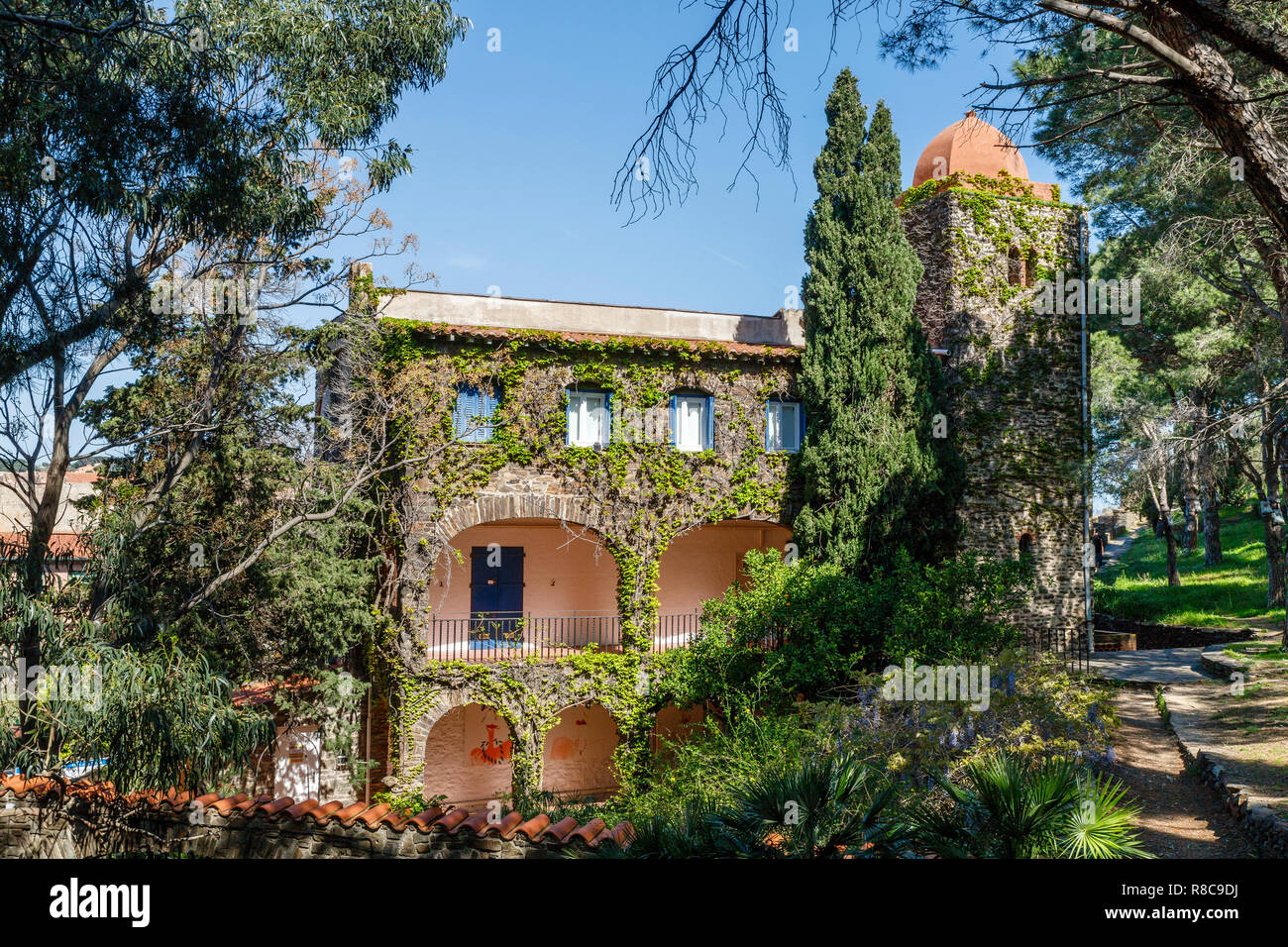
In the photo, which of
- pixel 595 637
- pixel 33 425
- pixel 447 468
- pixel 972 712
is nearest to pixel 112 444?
pixel 33 425

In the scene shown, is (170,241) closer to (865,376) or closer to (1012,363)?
(865,376)

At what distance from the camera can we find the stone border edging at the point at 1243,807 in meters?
7.57

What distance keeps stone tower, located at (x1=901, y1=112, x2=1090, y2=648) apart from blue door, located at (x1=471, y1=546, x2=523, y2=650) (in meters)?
8.99

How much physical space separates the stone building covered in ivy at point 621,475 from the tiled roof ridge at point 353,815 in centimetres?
636

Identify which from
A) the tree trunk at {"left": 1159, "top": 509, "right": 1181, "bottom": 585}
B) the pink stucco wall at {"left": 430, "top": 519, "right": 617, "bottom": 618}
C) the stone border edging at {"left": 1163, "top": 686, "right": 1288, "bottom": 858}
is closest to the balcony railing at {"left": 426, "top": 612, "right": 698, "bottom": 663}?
the pink stucco wall at {"left": 430, "top": 519, "right": 617, "bottom": 618}

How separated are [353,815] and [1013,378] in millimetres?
15075

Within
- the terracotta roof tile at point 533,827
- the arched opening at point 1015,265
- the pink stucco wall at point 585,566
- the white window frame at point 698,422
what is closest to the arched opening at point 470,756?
the pink stucco wall at point 585,566

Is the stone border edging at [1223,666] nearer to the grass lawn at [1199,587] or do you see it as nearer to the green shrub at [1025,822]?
the grass lawn at [1199,587]

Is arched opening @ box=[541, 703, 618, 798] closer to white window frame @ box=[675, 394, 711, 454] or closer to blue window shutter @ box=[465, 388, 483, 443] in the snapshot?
white window frame @ box=[675, 394, 711, 454]

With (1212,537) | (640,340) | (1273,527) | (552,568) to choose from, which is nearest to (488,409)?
(640,340)

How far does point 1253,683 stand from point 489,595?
1311cm

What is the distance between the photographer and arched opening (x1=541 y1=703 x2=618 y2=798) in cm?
1762

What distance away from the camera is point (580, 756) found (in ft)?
58.5
